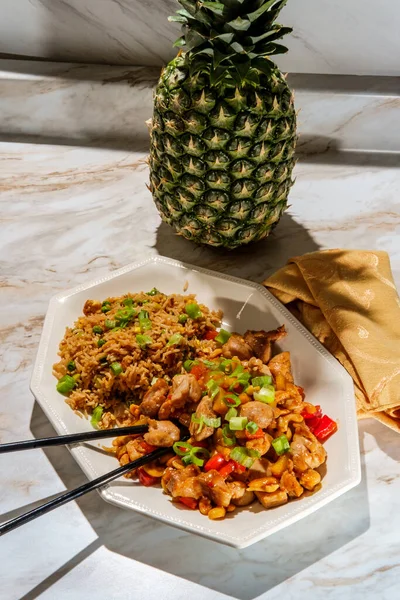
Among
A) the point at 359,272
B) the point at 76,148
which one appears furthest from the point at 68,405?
the point at 76,148

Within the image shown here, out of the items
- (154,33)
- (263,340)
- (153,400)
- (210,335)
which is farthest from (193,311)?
(154,33)

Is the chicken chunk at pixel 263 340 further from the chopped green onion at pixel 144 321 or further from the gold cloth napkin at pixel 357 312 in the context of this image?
the chopped green onion at pixel 144 321

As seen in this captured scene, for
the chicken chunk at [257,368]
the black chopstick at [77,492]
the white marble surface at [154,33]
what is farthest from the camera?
the white marble surface at [154,33]

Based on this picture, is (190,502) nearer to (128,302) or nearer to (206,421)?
(206,421)

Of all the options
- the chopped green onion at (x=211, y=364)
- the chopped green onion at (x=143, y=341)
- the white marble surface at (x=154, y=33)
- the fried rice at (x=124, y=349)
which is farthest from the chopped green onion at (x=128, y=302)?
the white marble surface at (x=154, y=33)

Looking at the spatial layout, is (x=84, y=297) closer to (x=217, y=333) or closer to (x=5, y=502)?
(x=217, y=333)

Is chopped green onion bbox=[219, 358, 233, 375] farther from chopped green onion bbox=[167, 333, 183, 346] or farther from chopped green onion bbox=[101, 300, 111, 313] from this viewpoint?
chopped green onion bbox=[101, 300, 111, 313]

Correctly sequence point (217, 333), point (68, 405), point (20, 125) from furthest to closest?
point (20, 125) < point (217, 333) < point (68, 405)
